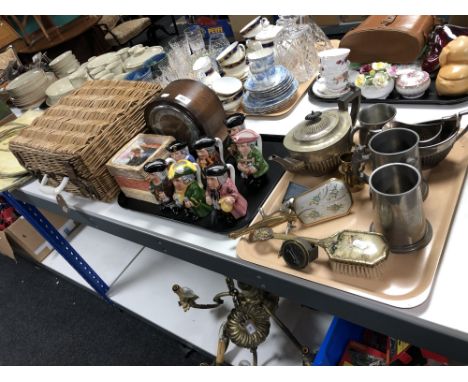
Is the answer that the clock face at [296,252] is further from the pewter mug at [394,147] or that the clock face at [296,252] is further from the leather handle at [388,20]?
the leather handle at [388,20]

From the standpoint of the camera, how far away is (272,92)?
3.57 feet

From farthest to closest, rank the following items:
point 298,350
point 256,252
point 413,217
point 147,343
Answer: point 147,343, point 298,350, point 256,252, point 413,217

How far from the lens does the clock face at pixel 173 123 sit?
958mm

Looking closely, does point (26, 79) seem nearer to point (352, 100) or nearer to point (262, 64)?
point (262, 64)

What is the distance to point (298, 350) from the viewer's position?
1.17 m

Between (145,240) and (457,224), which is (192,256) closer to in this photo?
(145,240)

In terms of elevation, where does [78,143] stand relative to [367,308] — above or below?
above

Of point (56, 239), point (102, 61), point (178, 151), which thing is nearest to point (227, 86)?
point (178, 151)

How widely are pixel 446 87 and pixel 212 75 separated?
0.67 metres

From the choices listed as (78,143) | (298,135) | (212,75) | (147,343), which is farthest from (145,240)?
(147,343)

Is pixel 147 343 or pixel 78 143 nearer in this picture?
pixel 78 143

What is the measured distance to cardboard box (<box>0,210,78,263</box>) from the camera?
1.82 m

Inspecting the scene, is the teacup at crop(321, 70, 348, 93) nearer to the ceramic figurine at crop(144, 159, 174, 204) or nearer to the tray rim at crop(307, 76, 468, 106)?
the tray rim at crop(307, 76, 468, 106)

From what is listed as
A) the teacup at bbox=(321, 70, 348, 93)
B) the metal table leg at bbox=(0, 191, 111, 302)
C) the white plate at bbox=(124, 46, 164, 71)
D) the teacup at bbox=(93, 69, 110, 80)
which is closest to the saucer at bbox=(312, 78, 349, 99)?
the teacup at bbox=(321, 70, 348, 93)
